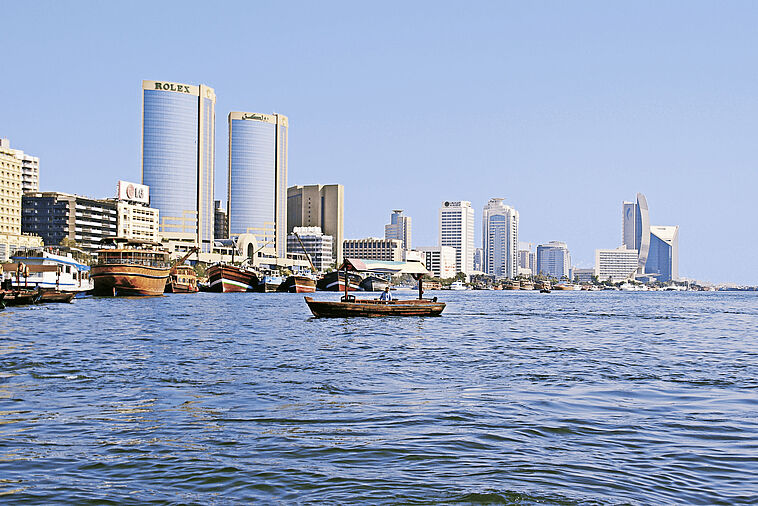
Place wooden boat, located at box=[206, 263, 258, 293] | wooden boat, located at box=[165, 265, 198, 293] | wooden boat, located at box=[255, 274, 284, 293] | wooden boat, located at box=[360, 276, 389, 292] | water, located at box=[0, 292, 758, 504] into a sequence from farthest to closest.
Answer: wooden boat, located at box=[360, 276, 389, 292] → wooden boat, located at box=[255, 274, 284, 293] → wooden boat, located at box=[206, 263, 258, 293] → wooden boat, located at box=[165, 265, 198, 293] → water, located at box=[0, 292, 758, 504]

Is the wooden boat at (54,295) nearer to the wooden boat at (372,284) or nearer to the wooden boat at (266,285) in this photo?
the wooden boat at (266,285)

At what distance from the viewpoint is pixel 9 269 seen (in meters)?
76.7

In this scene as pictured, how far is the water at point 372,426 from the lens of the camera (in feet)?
34.4

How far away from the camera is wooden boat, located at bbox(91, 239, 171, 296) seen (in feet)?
270

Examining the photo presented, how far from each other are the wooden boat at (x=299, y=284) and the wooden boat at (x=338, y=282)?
8.03 metres

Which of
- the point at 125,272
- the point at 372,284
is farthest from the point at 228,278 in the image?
the point at 125,272

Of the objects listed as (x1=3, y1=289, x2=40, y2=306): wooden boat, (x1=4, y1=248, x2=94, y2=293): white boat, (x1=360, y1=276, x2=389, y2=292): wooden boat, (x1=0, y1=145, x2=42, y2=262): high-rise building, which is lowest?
(x1=360, y1=276, x2=389, y2=292): wooden boat

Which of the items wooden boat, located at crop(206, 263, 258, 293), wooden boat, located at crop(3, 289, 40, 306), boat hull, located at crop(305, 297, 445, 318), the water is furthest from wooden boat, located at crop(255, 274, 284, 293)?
the water

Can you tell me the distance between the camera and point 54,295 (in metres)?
68.1

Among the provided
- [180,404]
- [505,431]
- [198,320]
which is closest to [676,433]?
[505,431]

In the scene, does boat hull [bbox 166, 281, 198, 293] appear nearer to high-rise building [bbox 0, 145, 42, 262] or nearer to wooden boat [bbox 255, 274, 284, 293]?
wooden boat [bbox 255, 274, 284, 293]

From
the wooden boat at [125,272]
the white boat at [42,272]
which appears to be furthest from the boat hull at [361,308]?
the wooden boat at [125,272]

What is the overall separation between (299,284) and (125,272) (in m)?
64.0

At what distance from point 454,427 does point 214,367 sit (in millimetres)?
11549
